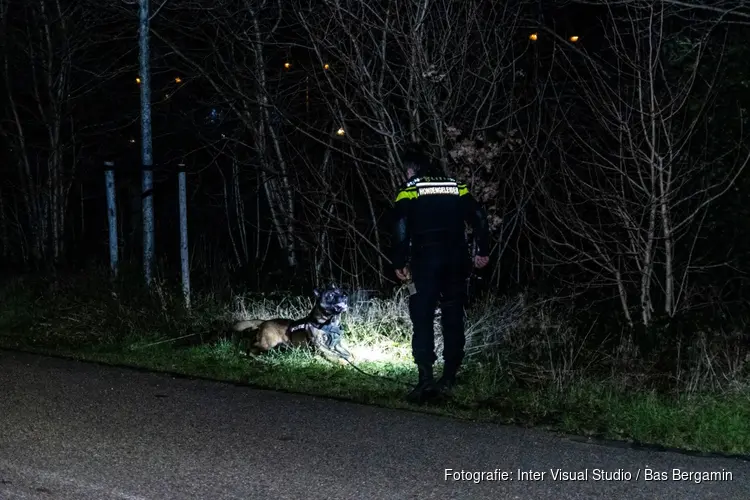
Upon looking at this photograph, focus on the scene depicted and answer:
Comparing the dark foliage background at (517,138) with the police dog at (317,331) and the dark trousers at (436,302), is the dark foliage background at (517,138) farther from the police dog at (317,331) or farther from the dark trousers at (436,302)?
the police dog at (317,331)

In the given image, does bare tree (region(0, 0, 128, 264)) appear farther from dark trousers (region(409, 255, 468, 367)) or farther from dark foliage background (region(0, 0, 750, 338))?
dark trousers (region(409, 255, 468, 367))

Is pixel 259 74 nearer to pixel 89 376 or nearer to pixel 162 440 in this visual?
pixel 89 376

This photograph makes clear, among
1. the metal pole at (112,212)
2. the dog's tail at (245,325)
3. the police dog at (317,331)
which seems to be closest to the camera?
the police dog at (317,331)

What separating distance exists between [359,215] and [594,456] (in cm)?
747

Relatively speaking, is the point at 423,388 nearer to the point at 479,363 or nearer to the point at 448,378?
the point at 448,378

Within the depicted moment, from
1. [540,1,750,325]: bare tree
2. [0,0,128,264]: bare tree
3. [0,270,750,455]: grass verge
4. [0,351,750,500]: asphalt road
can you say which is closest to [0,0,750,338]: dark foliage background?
[540,1,750,325]: bare tree

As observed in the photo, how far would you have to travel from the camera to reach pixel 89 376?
8.40m

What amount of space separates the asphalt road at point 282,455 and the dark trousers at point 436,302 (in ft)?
2.16

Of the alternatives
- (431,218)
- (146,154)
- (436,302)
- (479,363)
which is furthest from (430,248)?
(146,154)

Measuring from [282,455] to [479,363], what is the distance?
291cm

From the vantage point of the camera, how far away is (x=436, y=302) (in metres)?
7.27

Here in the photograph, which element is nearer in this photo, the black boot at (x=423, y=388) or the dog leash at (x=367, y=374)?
the black boot at (x=423, y=388)

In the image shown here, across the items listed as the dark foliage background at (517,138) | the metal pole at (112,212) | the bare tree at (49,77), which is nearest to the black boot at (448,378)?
the dark foliage background at (517,138)

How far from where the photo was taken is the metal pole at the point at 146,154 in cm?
1173
